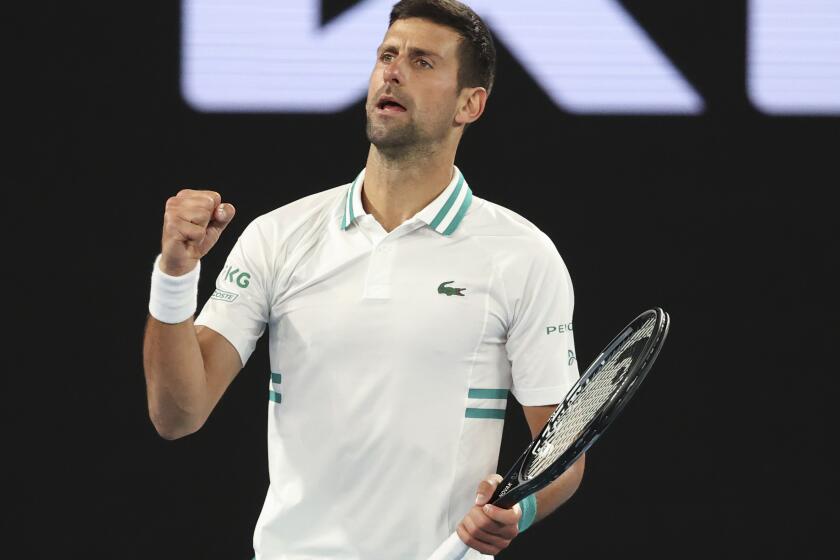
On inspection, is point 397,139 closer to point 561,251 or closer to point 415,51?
point 415,51

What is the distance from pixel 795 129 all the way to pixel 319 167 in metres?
1.36

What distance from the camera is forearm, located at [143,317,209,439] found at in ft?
8.36

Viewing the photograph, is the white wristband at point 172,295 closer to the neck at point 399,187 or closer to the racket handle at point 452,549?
the neck at point 399,187

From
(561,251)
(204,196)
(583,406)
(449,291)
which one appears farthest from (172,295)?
(561,251)

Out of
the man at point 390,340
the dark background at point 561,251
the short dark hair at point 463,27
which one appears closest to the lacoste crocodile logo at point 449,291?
the man at point 390,340

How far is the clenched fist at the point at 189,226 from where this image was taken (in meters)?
2.45

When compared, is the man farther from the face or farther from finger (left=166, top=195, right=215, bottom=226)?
finger (left=166, top=195, right=215, bottom=226)

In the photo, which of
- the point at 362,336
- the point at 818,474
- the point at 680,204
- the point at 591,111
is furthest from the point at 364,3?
the point at 818,474

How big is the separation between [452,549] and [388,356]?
400 millimetres

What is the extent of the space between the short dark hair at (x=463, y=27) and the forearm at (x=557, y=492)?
85cm

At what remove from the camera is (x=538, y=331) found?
276 centimetres

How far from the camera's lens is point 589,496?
13.0 feet

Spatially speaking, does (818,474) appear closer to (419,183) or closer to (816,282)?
(816,282)

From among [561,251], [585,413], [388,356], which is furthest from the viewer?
[561,251]
